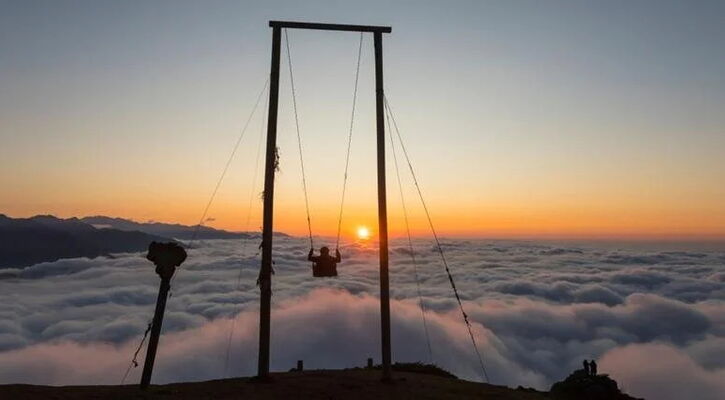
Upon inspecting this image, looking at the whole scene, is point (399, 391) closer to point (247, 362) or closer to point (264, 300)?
point (264, 300)

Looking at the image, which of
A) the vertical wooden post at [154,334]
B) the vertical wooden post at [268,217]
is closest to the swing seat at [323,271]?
the vertical wooden post at [268,217]

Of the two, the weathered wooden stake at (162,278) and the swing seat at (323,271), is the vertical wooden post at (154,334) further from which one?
the swing seat at (323,271)

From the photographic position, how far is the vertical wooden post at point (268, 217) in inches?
744

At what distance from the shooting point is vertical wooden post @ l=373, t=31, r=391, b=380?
65.1 feet

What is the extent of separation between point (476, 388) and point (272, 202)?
10.9 meters

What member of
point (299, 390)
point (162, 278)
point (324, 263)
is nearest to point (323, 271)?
point (324, 263)

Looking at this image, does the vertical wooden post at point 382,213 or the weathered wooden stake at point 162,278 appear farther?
the vertical wooden post at point 382,213

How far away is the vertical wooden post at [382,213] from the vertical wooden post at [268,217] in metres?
3.69

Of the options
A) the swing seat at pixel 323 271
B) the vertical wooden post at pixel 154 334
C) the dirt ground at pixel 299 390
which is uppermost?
the swing seat at pixel 323 271

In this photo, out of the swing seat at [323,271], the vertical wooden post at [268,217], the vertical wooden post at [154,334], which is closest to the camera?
the vertical wooden post at [154,334]

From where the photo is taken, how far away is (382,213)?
2009 cm

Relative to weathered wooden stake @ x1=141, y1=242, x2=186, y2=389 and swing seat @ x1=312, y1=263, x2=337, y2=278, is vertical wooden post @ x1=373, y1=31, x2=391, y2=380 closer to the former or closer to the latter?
swing seat @ x1=312, y1=263, x2=337, y2=278

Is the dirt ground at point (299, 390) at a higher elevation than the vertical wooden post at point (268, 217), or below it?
below

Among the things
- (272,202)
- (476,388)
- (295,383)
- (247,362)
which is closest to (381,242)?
(272,202)
